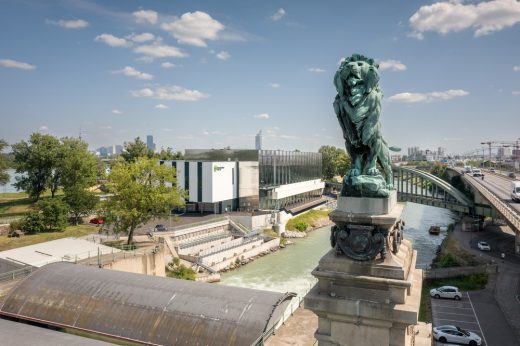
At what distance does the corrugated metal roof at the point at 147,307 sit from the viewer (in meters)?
15.7

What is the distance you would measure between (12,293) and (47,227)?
25417mm

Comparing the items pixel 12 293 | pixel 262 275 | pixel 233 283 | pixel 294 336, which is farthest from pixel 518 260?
pixel 12 293

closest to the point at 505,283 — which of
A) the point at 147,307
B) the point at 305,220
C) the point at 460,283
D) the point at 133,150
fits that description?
the point at 460,283

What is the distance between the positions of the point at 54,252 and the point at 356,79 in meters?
29.5

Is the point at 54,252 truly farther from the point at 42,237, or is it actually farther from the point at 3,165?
the point at 3,165

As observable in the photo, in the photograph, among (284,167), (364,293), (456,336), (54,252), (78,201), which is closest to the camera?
(364,293)

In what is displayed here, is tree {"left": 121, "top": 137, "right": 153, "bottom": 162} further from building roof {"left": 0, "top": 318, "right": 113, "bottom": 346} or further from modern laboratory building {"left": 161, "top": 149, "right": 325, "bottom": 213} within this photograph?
building roof {"left": 0, "top": 318, "right": 113, "bottom": 346}

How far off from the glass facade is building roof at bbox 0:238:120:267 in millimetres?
34940

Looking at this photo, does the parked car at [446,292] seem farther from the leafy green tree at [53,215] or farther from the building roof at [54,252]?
the leafy green tree at [53,215]

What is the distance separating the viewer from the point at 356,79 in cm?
709

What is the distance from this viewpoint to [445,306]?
28.0m

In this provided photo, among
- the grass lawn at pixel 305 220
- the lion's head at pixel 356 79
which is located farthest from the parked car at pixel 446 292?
the lion's head at pixel 356 79

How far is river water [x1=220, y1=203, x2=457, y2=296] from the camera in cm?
3675

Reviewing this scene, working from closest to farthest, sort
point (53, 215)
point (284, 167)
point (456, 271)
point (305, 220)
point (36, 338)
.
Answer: point (36, 338) < point (456, 271) < point (53, 215) < point (305, 220) < point (284, 167)
